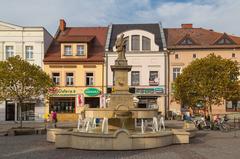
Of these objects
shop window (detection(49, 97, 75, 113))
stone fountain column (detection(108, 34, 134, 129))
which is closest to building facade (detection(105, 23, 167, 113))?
shop window (detection(49, 97, 75, 113))

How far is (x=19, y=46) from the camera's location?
39.4 meters

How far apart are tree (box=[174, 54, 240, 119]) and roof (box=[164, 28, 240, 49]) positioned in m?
11.5

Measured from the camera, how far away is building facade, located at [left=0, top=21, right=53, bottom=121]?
38750mm

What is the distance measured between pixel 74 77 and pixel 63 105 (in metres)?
3.54

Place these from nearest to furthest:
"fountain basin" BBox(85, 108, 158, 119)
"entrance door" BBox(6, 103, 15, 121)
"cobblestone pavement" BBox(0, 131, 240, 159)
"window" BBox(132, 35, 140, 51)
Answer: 1. "cobblestone pavement" BBox(0, 131, 240, 159)
2. "fountain basin" BBox(85, 108, 158, 119)
3. "entrance door" BBox(6, 103, 15, 121)
4. "window" BBox(132, 35, 140, 51)

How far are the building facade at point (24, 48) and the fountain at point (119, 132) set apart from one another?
19.8m

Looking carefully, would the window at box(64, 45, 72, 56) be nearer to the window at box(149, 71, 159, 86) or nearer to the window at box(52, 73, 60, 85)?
the window at box(52, 73, 60, 85)

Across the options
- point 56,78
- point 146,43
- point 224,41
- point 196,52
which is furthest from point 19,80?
point 224,41

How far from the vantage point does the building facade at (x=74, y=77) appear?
3931cm

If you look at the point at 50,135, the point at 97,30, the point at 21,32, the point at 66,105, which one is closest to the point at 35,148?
the point at 50,135

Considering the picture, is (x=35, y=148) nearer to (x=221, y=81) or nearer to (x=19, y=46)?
(x=221, y=81)

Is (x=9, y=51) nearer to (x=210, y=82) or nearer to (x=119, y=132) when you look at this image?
(x=210, y=82)

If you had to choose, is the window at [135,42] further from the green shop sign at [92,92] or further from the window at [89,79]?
the green shop sign at [92,92]

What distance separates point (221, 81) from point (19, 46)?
78.0ft
